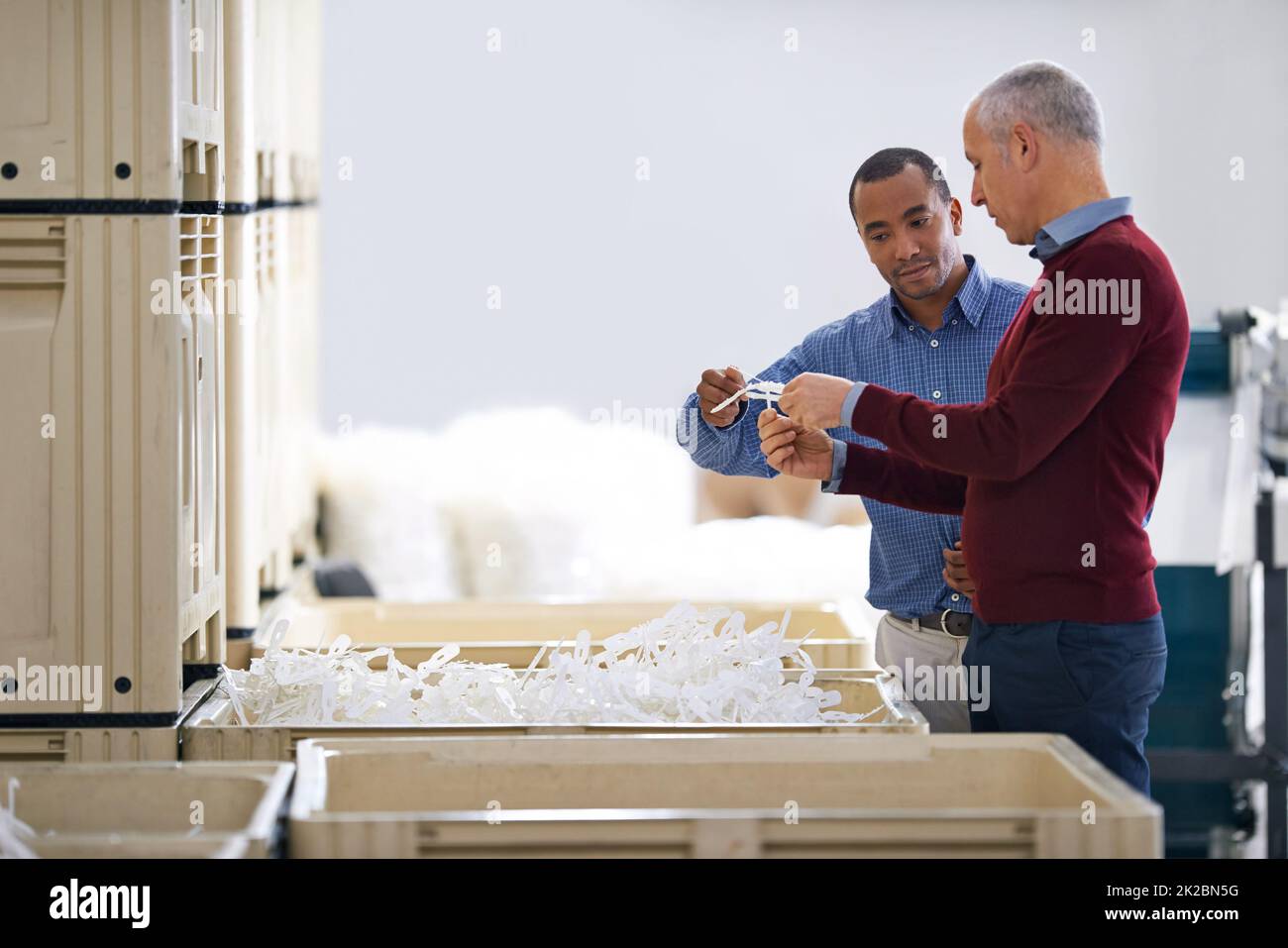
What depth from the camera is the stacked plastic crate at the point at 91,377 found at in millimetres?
1757

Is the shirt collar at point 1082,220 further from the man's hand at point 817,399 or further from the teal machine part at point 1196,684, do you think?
the teal machine part at point 1196,684

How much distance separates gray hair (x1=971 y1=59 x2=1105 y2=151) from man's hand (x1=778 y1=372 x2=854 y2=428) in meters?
0.32

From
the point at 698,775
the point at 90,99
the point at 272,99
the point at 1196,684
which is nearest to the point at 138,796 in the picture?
the point at 698,775

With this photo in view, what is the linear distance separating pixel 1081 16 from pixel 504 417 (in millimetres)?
1979

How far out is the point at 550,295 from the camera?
4.63 m

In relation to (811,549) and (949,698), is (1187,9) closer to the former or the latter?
(811,549)

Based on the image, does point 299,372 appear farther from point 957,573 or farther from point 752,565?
point 957,573

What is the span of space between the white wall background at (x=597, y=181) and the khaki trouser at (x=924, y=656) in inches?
93.3

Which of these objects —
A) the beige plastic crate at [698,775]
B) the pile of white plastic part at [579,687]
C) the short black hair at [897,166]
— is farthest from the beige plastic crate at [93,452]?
the short black hair at [897,166]

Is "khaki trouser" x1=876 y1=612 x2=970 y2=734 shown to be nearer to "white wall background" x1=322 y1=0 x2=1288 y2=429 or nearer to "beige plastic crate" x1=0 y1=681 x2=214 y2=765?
"beige plastic crate" x1=0 y1=681 x2=214 y2=765

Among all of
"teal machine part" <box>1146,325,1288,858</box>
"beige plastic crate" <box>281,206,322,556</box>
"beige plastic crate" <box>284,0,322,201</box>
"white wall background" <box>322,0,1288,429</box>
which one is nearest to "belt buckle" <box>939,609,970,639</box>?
"beige plastic crate" <box>281,206,322,556</box>

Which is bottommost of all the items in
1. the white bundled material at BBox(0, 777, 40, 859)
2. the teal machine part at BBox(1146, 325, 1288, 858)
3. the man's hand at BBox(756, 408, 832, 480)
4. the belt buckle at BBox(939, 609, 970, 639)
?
the teal machine part at BBox(1146, 325, 1288, 858)

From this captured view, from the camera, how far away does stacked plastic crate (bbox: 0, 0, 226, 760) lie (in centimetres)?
176
